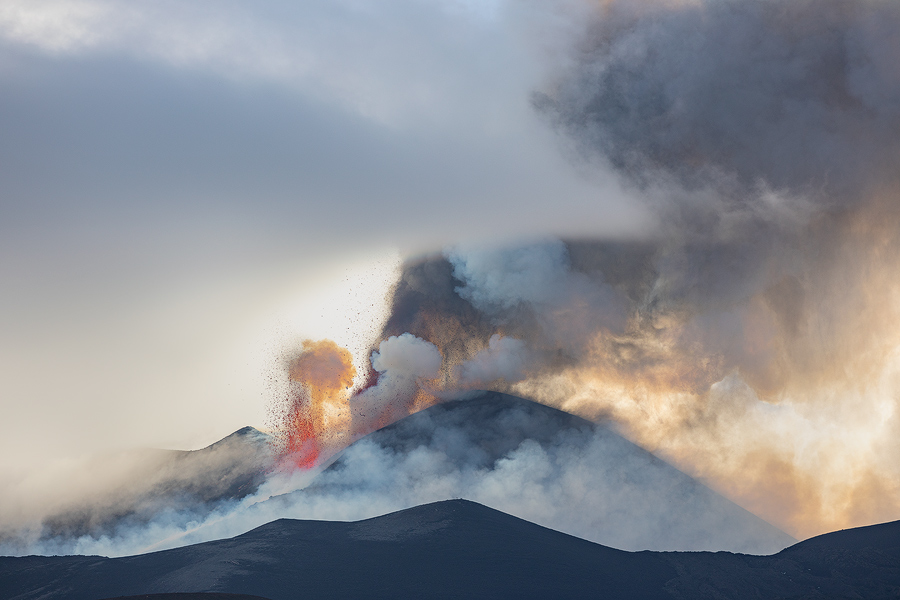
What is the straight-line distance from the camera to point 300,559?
37281mm

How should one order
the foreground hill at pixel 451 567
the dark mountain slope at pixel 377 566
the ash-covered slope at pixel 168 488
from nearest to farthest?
the dark mountain slope at pixel 377 566
the foreground hill at pixel 451 567
the ash-covered slope at pixel 168 488

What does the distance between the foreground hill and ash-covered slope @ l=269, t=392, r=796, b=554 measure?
9.55 ft

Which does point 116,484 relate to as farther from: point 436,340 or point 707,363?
point 707,363

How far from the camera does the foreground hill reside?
3519cm

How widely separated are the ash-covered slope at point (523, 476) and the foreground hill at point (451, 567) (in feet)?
9.55

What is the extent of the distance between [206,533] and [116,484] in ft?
54.6

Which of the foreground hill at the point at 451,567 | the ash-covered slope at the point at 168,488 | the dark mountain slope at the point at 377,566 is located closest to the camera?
the dark mountain slope at the point at 377,566

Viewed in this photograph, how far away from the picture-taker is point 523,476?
4978 cm

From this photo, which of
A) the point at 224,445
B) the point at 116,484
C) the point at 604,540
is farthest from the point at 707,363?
the point at 116,484

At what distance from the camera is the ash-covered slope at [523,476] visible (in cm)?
4559

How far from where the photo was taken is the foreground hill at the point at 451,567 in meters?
Result: 35.2

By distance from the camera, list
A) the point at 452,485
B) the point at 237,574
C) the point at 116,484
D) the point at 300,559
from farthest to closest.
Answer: the point at 116,484 < the point at 452,485 < the point at 300,559 < the point at 237,574

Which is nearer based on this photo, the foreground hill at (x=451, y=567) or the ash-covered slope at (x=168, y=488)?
the foreground hill at (x=451, y=567)

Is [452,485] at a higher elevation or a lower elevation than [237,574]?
higher
